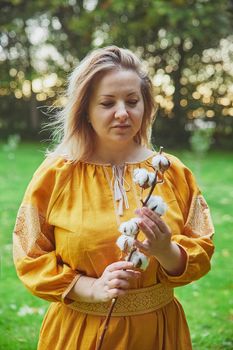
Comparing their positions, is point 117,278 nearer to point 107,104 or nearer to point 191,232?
point 191,232

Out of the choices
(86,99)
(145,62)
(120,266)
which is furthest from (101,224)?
(145,62)

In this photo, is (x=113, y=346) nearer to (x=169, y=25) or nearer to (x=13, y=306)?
(x=13, y=306)

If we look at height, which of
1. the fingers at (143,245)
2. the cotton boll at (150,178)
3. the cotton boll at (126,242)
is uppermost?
the cotton boll at (150,178)

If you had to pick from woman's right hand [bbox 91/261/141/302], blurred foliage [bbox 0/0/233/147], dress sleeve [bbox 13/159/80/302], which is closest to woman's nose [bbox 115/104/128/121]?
Answer: dress sleeve [bbox 13/159/80/302]

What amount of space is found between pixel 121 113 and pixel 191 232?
491 mm

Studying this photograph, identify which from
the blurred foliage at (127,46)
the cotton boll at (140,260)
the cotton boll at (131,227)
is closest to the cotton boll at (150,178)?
the cotton boll at (131,227)

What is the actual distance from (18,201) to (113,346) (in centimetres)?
645

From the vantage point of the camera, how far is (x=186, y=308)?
4.60 meters

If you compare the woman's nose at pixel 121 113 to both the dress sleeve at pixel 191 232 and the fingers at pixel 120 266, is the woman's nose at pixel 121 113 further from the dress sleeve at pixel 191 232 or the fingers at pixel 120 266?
the fingers at pixel 120 266

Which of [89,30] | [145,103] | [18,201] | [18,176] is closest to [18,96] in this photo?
[89,30]

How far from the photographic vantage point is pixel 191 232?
6.53 feet

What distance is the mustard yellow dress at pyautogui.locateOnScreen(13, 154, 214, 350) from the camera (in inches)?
73.9

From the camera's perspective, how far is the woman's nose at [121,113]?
1.89m

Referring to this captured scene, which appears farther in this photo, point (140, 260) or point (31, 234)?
point (31, 234)
